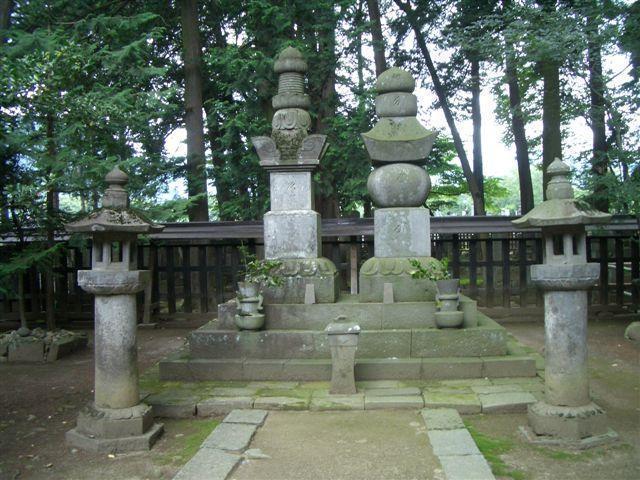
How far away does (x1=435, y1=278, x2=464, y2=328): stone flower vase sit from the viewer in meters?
6.21

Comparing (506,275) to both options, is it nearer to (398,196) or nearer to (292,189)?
(398,196)

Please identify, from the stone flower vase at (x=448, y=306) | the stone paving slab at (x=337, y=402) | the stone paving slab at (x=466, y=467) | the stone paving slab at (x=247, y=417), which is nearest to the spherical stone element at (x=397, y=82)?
the stone flower vase at (x=448, y=306)

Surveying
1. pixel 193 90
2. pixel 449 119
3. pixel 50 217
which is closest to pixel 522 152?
pixel 449 119

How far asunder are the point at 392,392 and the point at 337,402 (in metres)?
0.64

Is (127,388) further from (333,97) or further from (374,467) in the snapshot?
(333,97)

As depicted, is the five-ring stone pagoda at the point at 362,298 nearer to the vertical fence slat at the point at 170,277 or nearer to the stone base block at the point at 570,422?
the stone base block at the point at 570,422

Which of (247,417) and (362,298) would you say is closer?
(247,417)

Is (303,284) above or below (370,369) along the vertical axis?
above

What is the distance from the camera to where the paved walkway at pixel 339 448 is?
3.87 m

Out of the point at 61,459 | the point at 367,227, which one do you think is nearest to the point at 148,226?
the point at 61,459

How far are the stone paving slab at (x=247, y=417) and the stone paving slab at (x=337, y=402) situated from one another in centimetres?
51

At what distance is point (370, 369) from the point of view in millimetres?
6023

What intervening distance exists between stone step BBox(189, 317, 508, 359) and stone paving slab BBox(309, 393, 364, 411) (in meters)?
0.94

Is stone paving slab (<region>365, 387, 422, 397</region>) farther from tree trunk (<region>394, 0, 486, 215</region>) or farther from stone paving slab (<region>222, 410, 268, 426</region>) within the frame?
tree trunk (<region>394, 0, 486, 215</region>)
